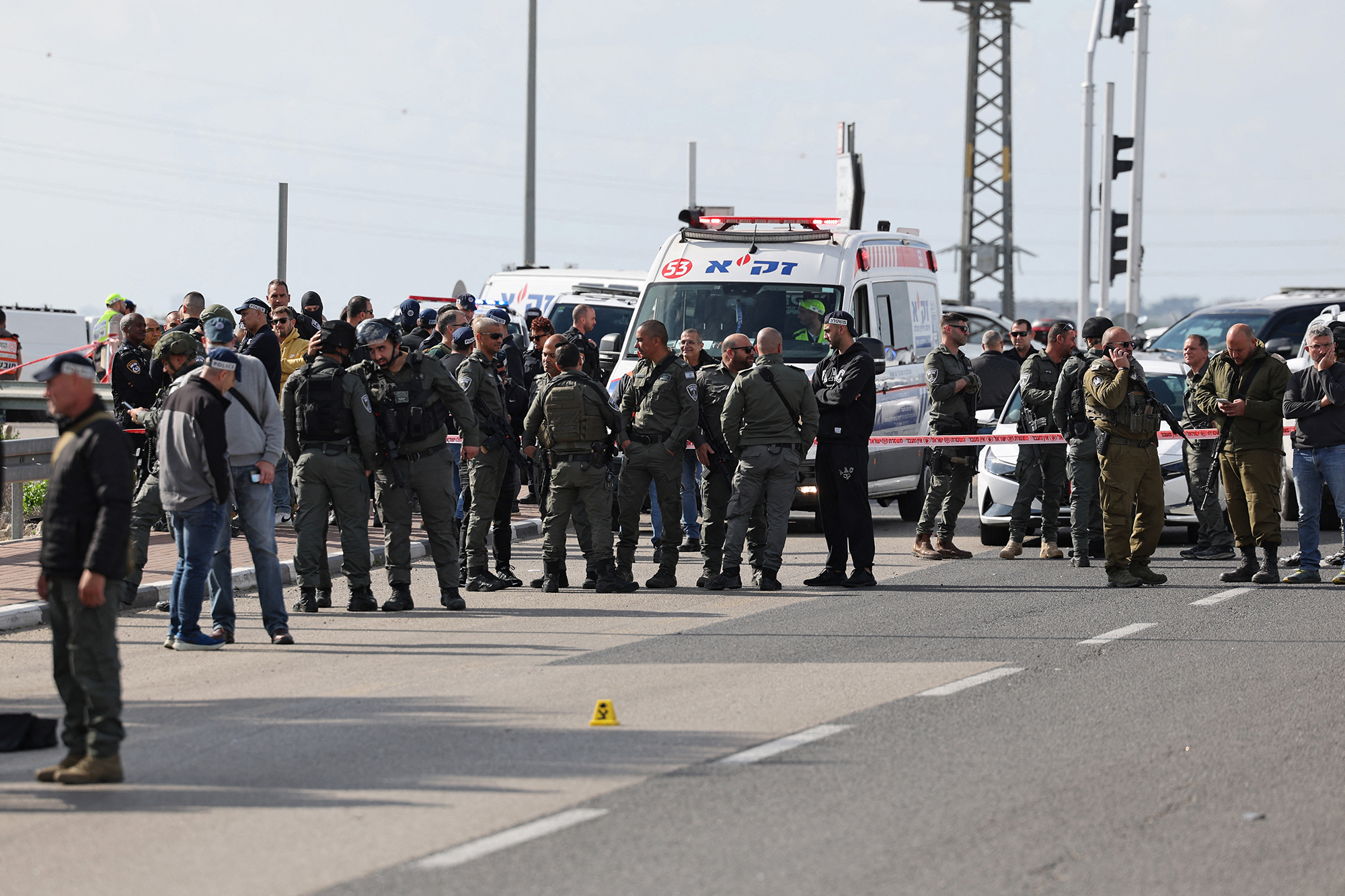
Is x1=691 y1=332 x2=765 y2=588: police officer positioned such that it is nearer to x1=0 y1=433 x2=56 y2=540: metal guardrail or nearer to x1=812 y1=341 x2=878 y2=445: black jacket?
x1=812 y1=341 x2=878 y2=445: black jacket

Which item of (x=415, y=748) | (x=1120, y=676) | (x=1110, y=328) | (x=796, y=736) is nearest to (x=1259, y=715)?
(x=1120, y=676)

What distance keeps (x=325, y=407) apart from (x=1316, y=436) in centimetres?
733

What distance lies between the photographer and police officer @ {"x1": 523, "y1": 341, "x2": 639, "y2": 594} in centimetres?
1223

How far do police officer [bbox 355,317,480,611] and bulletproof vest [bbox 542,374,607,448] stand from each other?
2.01 feet

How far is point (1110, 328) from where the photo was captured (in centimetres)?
1335

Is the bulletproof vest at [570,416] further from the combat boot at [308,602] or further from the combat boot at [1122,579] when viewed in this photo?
the combat boot at [1122,579]

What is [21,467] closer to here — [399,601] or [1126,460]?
[399,601]

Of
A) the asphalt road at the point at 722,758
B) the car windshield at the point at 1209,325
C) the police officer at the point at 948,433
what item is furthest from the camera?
the car windshield at the point at 1209,325

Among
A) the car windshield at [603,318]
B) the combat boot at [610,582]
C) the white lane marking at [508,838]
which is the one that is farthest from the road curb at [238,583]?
the car windshield at [603,318]

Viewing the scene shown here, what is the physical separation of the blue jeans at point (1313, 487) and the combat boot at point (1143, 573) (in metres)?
1.14

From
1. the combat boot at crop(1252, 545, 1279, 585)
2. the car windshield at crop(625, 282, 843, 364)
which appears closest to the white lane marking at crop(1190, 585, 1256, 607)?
the combat boot at crop(1252, 545, 1279, 585)

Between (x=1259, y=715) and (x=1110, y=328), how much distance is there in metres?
5.89

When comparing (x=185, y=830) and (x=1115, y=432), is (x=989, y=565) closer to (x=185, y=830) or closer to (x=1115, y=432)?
(x=1115, y=432)

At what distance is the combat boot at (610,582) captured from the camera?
41.5 ft
